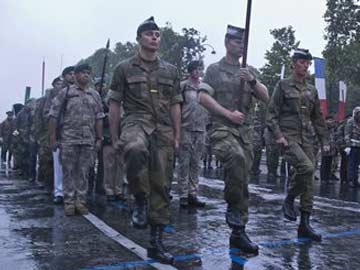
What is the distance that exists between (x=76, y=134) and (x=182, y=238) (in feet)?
8.80

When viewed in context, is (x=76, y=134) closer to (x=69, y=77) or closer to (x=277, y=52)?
(x=69, y=77)

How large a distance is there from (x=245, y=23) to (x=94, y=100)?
3356mm

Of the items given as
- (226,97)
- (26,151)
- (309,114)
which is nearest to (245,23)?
(226,97)

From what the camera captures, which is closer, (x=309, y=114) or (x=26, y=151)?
(x=309, y=114)

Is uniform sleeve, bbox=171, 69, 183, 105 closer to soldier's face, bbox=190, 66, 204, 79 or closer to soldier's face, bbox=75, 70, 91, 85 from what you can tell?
soldier's face, bbox=75, 70, 91, 85

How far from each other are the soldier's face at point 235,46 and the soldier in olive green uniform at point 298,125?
Answer: 959mm

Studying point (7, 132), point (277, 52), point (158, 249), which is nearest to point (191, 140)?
point (158, 249)

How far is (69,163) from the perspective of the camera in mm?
7883

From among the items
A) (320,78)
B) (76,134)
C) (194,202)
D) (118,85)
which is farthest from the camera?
(320,78)

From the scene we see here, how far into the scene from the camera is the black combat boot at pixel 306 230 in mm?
6016

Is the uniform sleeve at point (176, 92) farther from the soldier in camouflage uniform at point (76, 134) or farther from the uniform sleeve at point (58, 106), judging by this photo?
the uniform sleeve at point (58, 106)

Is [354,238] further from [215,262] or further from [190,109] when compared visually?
[190,109]

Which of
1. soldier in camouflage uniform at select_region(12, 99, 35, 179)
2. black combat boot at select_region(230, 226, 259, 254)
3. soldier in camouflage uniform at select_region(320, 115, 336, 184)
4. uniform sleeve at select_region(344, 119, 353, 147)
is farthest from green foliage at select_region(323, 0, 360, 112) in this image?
black combat boot at select_region(230, 226, 259, 254)

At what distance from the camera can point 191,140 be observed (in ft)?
27.9
